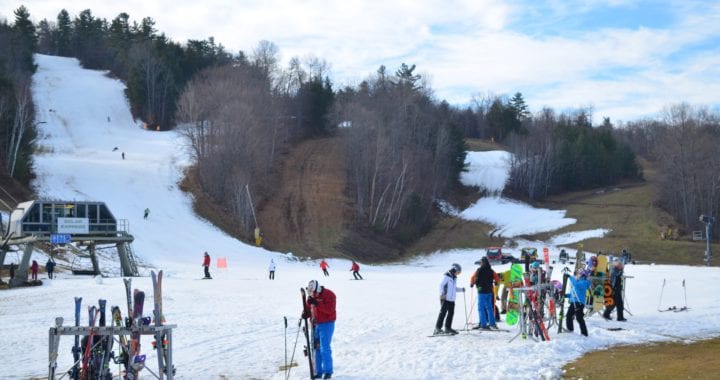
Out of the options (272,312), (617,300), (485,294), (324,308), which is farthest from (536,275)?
(272,312)

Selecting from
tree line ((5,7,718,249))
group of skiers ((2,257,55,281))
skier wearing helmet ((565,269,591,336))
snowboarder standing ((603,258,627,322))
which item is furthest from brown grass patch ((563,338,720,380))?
tree line ((5,7,718,249))

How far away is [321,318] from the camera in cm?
1298

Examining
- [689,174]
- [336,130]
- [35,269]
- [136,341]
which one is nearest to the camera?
[136,341]

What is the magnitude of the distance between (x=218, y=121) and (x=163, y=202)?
10249 millimetres

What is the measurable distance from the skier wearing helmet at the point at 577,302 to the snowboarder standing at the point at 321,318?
6.93m

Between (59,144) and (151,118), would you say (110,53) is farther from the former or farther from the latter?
(59,144)

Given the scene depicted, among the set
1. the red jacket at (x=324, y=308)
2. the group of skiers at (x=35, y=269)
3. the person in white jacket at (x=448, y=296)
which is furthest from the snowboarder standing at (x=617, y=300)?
the group of skiers at (x=35, y=269)

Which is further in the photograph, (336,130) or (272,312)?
(336,130)

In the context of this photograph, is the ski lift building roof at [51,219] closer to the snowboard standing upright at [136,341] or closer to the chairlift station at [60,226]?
the chairlift station at [60,226]

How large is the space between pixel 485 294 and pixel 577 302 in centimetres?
224

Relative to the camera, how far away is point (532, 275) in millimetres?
17906

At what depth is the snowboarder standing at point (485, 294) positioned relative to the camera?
18078mm

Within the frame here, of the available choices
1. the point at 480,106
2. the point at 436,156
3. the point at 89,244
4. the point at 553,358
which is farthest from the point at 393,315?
the point at 480,106

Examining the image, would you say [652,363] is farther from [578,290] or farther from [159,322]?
[159,322]
